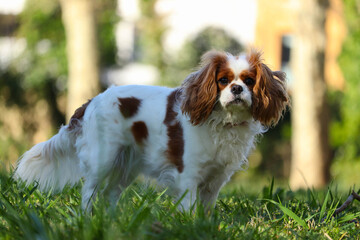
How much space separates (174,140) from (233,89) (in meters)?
0.57

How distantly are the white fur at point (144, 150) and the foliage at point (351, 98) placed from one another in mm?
8690

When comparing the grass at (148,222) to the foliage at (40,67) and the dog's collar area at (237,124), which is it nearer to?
the dog's collar area at (237,124)

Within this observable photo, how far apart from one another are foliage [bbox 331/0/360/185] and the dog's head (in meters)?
8.79

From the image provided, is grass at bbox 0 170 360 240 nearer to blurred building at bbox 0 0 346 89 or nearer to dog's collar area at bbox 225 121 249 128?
dog's collar area at bbox 225 121 249 128

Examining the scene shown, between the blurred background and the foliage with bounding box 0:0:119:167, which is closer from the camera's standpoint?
the blurred background

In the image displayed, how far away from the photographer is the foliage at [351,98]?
12.3 m

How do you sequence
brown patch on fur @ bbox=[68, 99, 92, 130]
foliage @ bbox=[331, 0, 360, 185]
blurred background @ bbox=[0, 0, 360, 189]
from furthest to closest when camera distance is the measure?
foliage @ bbox=[331, 0, 360, 185] → blurred background @ bbox=[0, 0, 360, 189] → brown patch on fur @ bbox=[68, 99, 92, 130]

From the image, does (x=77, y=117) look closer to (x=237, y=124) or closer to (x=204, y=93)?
(x=204, y=93)

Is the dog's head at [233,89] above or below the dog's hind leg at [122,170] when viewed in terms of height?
above

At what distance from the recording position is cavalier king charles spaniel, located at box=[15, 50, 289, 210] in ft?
12.8

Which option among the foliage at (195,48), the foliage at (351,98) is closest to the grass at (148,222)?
the foliage at (351,98)

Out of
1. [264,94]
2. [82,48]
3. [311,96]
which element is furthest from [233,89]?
[82,48]

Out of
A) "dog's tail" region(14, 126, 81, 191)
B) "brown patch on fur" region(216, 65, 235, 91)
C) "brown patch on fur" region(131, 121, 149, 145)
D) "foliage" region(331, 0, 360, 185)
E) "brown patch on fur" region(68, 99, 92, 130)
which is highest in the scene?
"brown patch on fur" region(216, 65, 235, 91)

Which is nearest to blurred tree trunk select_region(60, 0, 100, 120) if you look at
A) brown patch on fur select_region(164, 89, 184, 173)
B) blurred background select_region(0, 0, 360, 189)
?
blurred background select_region(0, 0, 360, 189)
